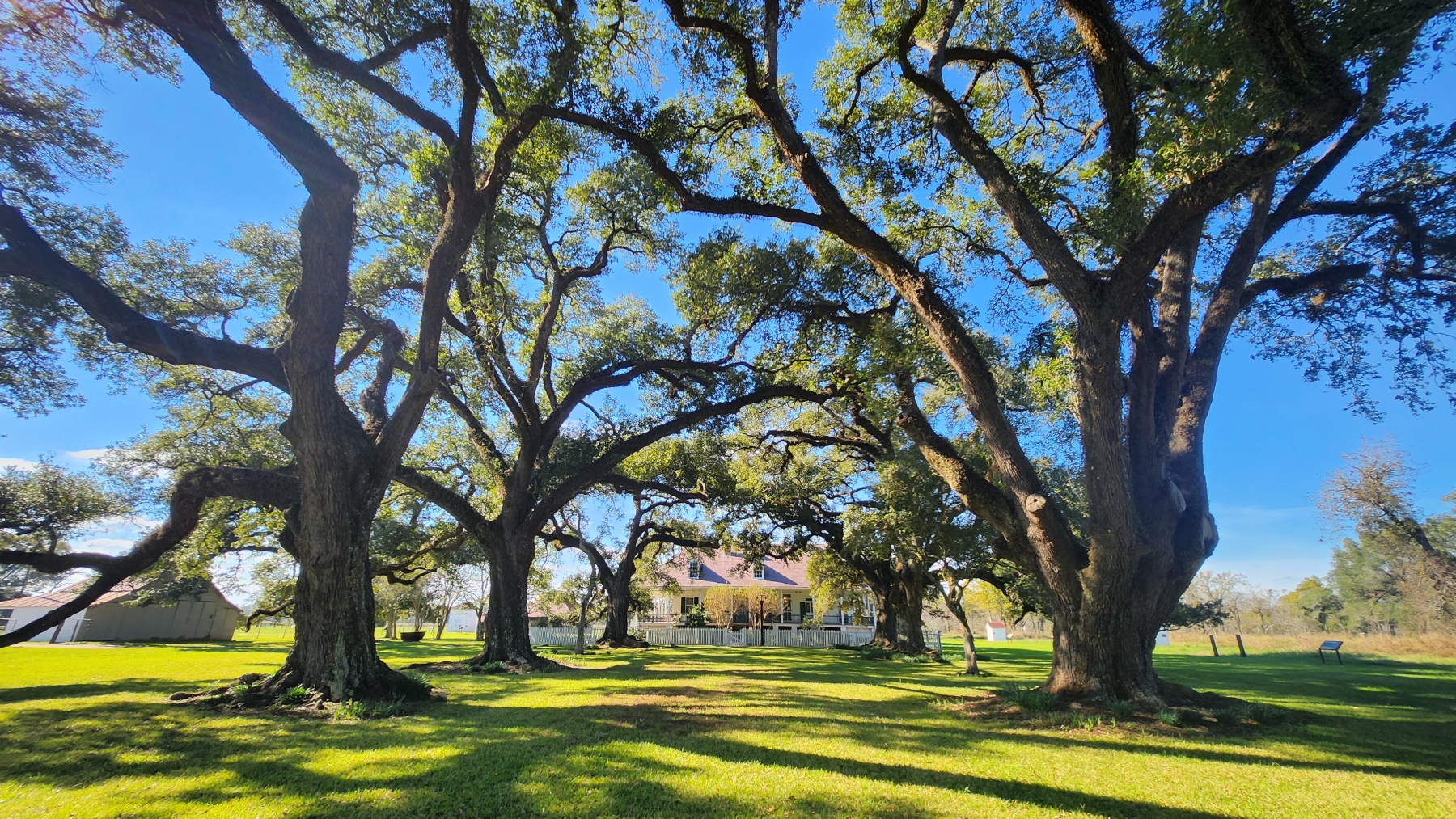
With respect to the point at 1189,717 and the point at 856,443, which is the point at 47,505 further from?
the point at 1189,717

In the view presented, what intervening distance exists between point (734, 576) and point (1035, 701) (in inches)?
1316

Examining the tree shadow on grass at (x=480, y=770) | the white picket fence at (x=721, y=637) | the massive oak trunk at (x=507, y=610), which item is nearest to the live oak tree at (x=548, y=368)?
the massive oak trunk at (x=507, y=610)

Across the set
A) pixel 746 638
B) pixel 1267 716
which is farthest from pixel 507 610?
pixel 746 638

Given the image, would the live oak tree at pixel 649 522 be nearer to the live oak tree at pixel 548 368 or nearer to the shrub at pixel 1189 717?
the live oak tree at pixel 548 368

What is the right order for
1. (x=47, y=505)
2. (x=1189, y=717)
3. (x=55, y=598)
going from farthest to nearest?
(x=55, y=598) < (x=47, y=505) < (x=1189, y=717)

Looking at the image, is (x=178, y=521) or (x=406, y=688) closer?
(x=178, y=521)

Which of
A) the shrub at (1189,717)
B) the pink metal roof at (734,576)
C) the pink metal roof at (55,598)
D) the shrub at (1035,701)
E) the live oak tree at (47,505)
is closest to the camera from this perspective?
the shrub at (1189,717)

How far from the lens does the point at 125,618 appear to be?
2848 centimetres

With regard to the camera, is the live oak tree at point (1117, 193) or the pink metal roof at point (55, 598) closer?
the live oak tree at point (1117, 193)

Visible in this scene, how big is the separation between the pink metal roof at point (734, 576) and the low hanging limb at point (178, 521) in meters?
32.8

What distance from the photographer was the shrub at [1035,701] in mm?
7734

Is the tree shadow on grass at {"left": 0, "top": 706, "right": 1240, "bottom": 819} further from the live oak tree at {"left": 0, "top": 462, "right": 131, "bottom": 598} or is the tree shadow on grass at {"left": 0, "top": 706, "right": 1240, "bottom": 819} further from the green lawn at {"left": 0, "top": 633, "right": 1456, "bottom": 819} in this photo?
the live oak tree at {"left": 0, "top": 462, "right": 131, "bottom": 598}

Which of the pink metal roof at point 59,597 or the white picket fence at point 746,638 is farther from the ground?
the pink metal roof at point 59,597

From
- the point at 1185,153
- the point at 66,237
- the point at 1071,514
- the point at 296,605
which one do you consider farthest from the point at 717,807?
the point at 1071,514
